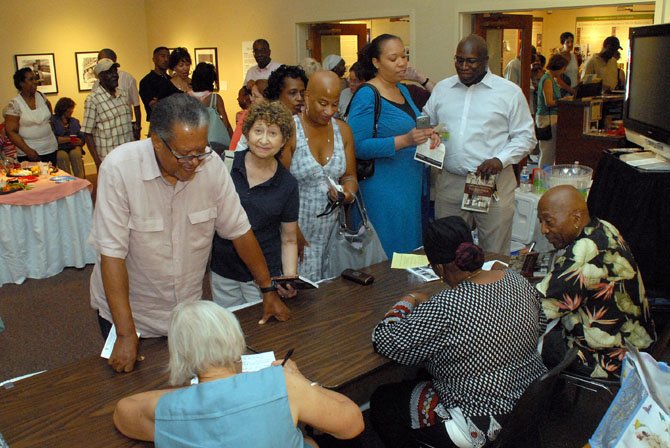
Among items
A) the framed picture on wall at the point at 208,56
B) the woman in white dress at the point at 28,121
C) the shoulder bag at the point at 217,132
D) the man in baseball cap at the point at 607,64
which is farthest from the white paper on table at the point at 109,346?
the framed picture on wall at the point at 208,56

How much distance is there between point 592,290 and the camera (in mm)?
2555

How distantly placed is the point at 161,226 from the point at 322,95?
1.29 metres

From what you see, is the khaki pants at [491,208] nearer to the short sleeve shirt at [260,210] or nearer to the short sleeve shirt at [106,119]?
the short sleeve shirt at [260,210]

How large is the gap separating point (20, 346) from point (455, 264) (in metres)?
3.36

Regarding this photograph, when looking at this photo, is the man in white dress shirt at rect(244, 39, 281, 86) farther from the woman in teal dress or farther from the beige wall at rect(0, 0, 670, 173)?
the woman in teal dress

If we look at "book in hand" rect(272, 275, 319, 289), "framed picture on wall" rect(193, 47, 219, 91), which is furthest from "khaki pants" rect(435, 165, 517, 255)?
"framed picture on wall" rect(193, 47, 219, 91)

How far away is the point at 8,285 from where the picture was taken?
18.0ft

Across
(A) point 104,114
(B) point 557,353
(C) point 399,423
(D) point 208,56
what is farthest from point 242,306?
(D) point 208,56

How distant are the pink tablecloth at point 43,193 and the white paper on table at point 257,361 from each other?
12.4 feet

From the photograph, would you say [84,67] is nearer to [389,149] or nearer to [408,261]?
[389,149]

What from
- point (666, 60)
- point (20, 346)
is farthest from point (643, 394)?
point (20, 346)

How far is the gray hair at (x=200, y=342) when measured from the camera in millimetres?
1652

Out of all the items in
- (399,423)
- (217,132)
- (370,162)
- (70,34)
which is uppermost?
(70,34)

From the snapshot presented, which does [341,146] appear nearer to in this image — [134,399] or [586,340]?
[586,340]
